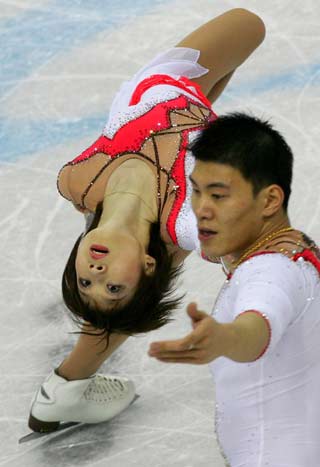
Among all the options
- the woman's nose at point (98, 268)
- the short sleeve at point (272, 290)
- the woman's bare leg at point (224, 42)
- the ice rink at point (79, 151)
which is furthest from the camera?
the woman's bare leg at point (224, 42)

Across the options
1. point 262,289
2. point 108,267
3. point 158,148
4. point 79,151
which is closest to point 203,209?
point 262,289

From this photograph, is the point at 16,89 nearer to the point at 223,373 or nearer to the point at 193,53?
the point at 193,53

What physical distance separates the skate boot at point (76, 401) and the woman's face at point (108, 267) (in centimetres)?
54

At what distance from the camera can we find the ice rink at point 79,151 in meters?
2.99

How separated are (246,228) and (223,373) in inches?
11.1

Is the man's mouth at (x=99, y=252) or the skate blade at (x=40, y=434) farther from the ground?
the man's mouth at (x=99, y=252)

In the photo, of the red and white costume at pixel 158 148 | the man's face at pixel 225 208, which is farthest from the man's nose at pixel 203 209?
the red and white costume at pixel 158 148

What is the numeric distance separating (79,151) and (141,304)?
156cm

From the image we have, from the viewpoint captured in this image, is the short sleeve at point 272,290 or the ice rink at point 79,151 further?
the ice rink at point 79,151

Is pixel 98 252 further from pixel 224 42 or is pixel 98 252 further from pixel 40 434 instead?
pixel 224 42

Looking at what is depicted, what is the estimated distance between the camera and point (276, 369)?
2018 mm

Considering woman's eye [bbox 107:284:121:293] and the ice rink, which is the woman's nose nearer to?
woman's eye [bbox 107:284:121:293]

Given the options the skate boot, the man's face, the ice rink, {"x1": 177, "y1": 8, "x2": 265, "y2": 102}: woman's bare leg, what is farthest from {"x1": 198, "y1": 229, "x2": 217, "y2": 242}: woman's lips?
{"x1": 177, "y1": 8, "x2": 265, "y2": 102}: woman's bare leg

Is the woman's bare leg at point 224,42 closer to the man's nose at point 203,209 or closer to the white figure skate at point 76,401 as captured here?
the white figure skate at point 76,401
